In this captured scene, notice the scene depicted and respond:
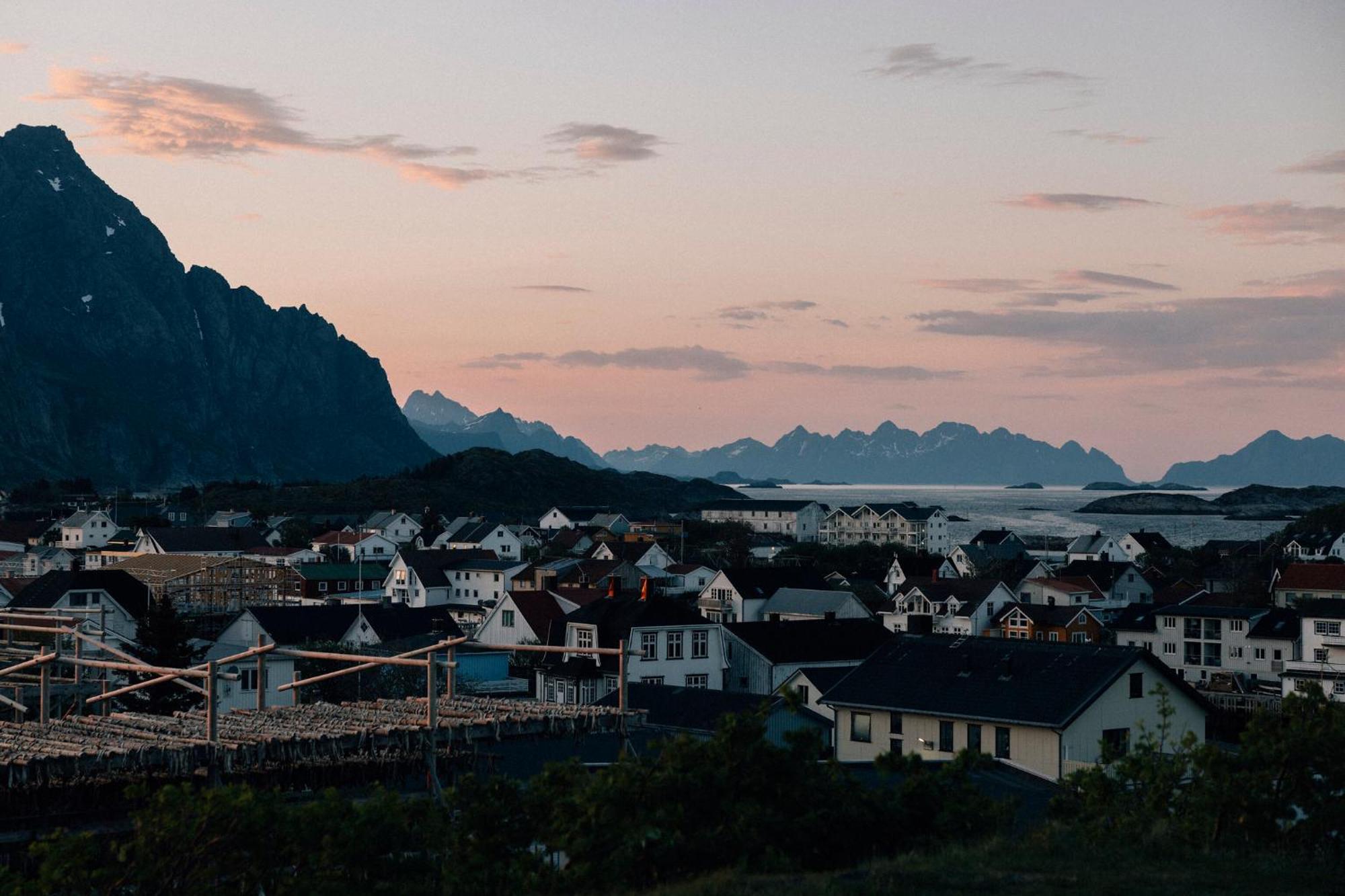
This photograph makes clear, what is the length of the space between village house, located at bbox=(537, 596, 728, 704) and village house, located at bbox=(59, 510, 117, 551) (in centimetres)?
9121

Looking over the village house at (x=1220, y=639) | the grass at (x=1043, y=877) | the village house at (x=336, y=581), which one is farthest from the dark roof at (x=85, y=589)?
the grass at (x=1043, y=877)

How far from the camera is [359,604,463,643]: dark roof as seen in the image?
212ft

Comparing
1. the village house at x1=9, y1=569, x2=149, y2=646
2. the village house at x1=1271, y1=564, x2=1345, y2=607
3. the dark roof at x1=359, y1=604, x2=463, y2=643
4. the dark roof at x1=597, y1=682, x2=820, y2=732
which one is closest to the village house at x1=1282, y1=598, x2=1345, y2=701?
the village house at x1=1271, y1=564, x2=1345, y2=607

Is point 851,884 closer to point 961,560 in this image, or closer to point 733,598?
point 733,598

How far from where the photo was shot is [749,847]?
15414 millimetres

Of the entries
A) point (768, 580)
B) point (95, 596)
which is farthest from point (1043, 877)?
point (768, 580)

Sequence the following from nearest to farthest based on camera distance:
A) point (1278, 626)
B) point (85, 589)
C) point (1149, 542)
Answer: point (85, 589) → point (1278, 626) → point (1149, 542)

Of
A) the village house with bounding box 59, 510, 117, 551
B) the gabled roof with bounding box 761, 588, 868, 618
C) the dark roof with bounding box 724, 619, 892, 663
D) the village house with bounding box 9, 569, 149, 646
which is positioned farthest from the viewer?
the village house with bounding box 59, 510, 117, 551

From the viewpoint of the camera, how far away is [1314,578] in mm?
83000

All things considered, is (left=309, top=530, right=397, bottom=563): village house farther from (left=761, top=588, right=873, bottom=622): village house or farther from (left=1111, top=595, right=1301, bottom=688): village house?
(left=1111, top=595, right=1301, bottom=688): village house

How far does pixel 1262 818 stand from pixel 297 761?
511 inches

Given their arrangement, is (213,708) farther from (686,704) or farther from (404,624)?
(404,624)

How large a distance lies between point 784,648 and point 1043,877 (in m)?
38.3

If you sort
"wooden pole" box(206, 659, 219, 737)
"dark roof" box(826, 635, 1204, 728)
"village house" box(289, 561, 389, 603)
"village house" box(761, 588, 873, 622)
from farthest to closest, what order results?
"village house" box(289, 561, 389, 603) < "village house" box(761, 588, 873, 622) < "dark roof" box(826, 635, 1204, 728) < "wooden pole" box(206, 659, 219, 737)
